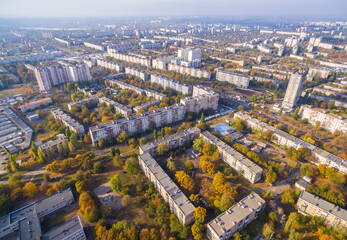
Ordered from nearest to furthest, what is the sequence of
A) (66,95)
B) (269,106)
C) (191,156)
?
(191,156)
(269,106)
(66,95)

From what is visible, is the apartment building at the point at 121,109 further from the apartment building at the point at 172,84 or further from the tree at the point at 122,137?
the apartment building at the point at 172,84

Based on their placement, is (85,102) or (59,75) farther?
(59,75)

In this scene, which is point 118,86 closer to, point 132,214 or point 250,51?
point 132,214

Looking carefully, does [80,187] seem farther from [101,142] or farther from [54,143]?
[54,143]

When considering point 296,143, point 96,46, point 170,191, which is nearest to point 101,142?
point 170,191

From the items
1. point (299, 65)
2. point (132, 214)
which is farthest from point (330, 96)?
point (132, 214)

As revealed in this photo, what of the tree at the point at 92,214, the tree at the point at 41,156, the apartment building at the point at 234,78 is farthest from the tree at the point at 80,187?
the apartment building at the point at 234,78

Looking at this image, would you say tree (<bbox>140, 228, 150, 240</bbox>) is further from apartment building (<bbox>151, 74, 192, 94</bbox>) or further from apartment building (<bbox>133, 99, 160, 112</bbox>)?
apartment building (<bbox>151, 74, 192, 94</bbox>)
